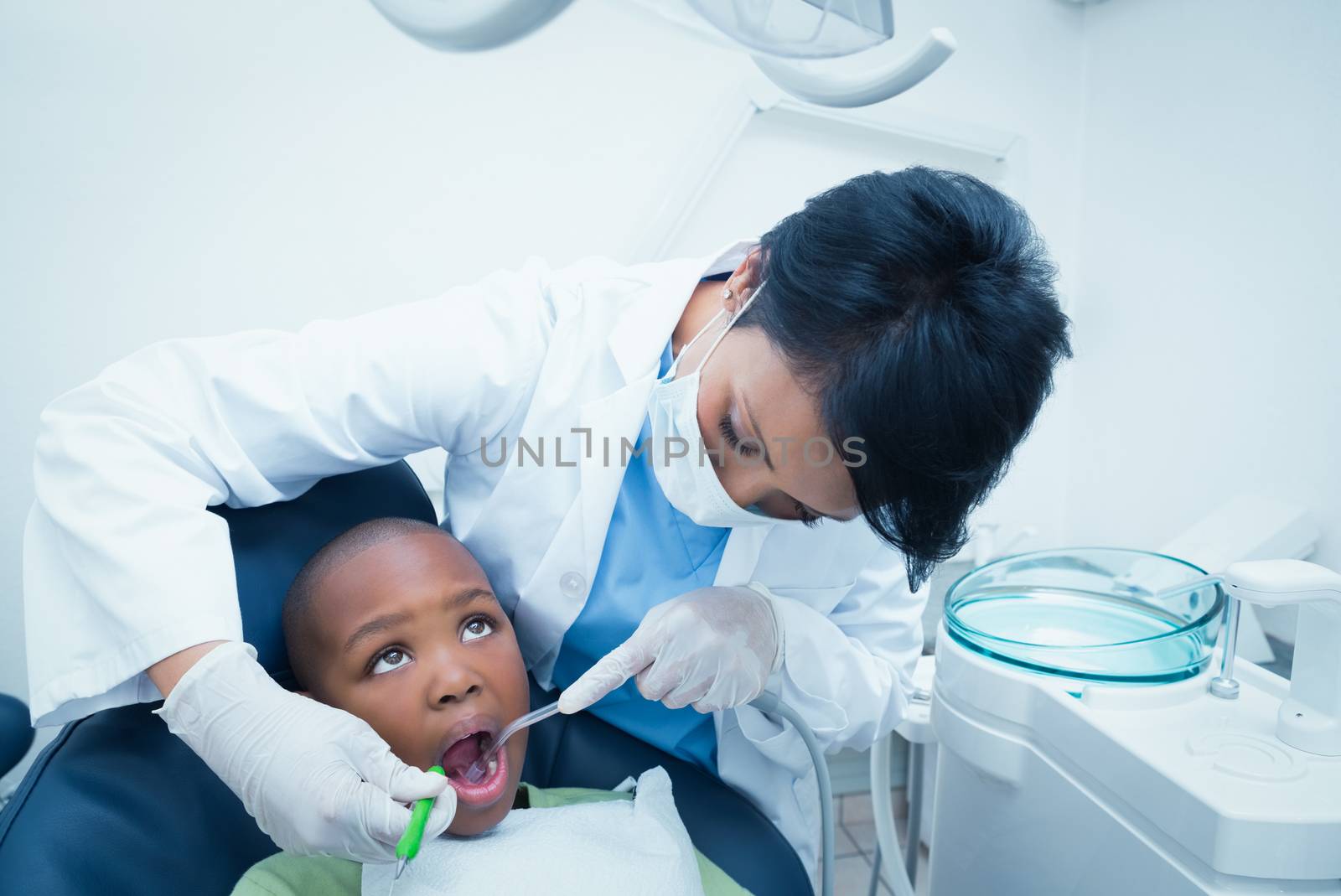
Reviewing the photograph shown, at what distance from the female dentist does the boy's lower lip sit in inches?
5.0

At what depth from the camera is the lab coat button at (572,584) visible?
3.47 feet

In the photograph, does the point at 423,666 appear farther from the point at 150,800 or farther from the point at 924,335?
the point at 924,335

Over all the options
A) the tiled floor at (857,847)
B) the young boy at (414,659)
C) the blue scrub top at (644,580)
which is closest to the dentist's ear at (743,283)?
the blue scrub top at (644,580)

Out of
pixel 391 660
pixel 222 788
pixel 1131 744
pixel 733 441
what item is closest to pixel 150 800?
pixel 222 788

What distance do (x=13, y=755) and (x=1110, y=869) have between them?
1492mm

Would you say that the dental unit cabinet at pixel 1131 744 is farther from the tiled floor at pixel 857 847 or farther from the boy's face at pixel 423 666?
the tiled floor at pixel 857 847

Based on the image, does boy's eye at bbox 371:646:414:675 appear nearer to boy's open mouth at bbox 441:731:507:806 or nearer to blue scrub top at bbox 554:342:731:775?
boy's open mouth at bbox 441:731:507:806

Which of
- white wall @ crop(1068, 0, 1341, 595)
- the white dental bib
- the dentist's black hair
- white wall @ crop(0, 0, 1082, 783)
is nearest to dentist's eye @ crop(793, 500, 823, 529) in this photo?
the dentist's black hair

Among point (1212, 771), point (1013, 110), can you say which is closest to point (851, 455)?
point (1212, 771)

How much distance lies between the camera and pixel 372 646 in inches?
36.6

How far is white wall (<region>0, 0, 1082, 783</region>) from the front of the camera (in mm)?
1392

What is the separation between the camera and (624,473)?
1062mm

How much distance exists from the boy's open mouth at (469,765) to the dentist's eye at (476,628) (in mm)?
125

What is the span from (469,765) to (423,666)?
15cm
